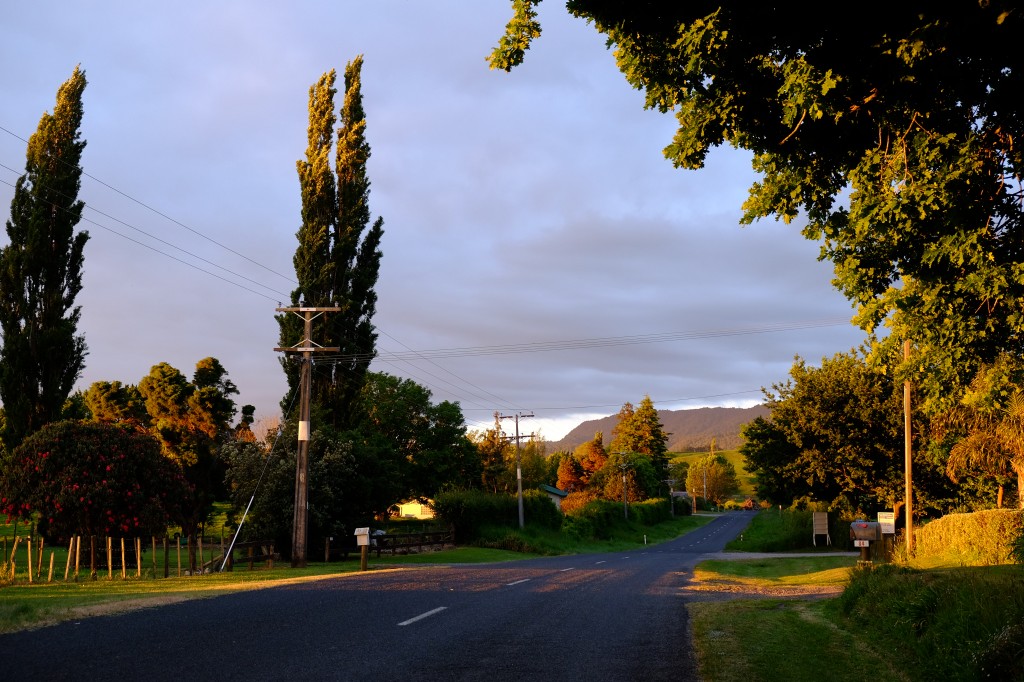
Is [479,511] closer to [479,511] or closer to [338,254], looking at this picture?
Result: [479,511]

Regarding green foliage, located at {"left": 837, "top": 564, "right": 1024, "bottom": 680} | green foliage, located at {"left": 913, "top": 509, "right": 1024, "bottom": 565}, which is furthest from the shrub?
green foliage, located at {"left": 837, "top": 564, "right": 1024, "bottom": 680}

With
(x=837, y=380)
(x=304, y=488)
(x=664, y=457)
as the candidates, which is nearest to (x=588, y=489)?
(x=664, y=457)

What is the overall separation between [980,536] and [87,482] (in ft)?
92.1

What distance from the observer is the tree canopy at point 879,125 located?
7.27 m

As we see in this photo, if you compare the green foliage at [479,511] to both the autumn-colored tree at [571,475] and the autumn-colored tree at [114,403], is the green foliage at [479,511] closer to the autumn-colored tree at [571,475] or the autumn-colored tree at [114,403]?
the autumn-colored tree at [114,403]

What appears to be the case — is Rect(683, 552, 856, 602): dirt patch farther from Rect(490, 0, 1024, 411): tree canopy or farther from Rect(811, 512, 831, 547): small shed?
Rect(811, 512, 831, 547): small shed

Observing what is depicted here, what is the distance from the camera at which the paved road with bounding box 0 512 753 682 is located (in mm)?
7941

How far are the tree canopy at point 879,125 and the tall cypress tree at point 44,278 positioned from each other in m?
31.6

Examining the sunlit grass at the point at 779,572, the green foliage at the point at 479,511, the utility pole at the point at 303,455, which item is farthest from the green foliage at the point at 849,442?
the utility pole at the point at 303,455

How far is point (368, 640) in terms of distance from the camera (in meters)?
9.70

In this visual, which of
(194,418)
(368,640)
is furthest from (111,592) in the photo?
(194,418)

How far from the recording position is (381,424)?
6419cm

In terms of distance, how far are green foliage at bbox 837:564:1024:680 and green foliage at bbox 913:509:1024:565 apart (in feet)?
36.0

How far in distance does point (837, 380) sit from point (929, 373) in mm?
34659
